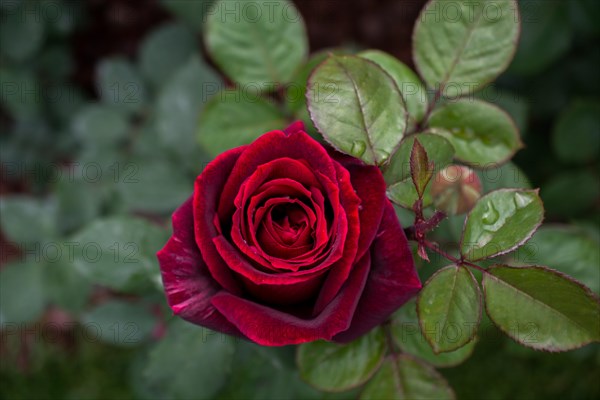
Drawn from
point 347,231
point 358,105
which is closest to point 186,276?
point 347,231

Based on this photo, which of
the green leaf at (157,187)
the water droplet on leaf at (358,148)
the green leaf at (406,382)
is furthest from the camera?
the green leaf at (157,187)

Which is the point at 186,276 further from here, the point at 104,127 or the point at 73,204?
the point at 104,127

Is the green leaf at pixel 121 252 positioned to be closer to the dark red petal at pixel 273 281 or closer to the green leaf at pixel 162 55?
the dark red petal at pixel 273 281

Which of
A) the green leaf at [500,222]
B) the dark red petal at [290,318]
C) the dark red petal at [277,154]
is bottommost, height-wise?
the dark red petal at [290,318]

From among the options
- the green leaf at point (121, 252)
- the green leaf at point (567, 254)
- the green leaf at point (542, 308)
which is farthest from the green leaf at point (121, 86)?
the green leaf at point (542, 308)

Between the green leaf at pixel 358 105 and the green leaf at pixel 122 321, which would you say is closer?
the green leaf at pixel 358 105

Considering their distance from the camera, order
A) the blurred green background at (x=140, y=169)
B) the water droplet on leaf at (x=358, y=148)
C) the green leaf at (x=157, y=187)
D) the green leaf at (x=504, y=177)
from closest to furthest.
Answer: the water droplet on leaf at (x=358, y=148)
the green leaf at (x=504, y=177)
the blurred green background at (x=140, y=169)
the green leaf at (x=157, y=187)

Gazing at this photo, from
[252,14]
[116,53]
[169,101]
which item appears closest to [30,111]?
[116,53]

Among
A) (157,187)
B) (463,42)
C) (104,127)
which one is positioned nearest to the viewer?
(463,42)

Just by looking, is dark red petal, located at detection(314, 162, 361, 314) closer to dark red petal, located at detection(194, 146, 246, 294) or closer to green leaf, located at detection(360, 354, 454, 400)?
dark red petal, located at detection(194, 146, 246, 294)
